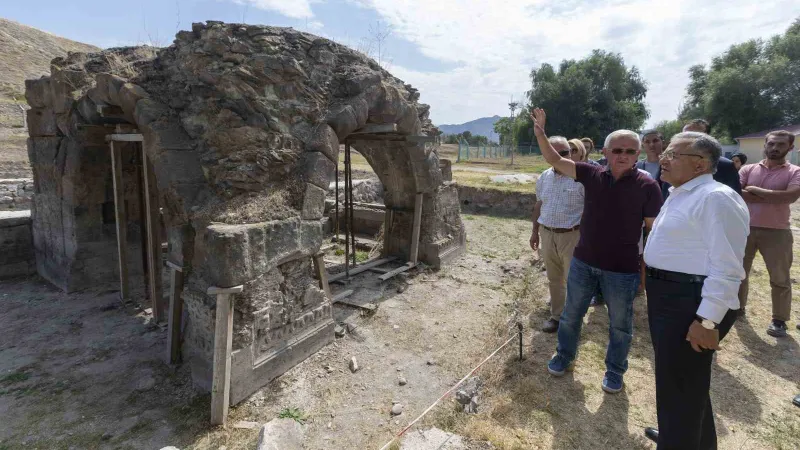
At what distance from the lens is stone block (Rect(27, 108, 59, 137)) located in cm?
580

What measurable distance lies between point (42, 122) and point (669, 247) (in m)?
7.73

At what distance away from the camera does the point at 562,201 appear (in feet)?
13.2

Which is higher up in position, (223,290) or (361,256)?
(223,290)

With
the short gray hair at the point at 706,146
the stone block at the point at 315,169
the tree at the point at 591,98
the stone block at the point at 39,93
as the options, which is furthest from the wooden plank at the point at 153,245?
the tree at the point at 591,98

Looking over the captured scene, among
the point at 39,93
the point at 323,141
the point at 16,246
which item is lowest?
the point at 16,246

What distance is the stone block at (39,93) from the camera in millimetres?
5685

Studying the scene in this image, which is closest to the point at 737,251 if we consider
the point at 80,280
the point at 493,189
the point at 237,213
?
the point at 237,213

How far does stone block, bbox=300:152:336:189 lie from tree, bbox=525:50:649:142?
97.3 ft

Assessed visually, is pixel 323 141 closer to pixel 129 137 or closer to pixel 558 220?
pixel 129 137

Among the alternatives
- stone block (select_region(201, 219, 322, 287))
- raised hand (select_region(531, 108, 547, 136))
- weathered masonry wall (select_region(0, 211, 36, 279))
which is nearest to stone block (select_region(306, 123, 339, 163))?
stone block (select_region(201, 219, 322, 287))

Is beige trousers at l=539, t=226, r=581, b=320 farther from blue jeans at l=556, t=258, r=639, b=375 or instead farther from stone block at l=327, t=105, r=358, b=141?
stone block at l=327, t=105, r=358, b=141

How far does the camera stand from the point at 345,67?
200 inches

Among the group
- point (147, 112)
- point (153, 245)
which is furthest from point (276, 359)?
point (147, 112)

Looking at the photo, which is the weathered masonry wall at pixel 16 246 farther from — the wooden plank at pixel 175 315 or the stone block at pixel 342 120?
the stone block at pixel 342 120
